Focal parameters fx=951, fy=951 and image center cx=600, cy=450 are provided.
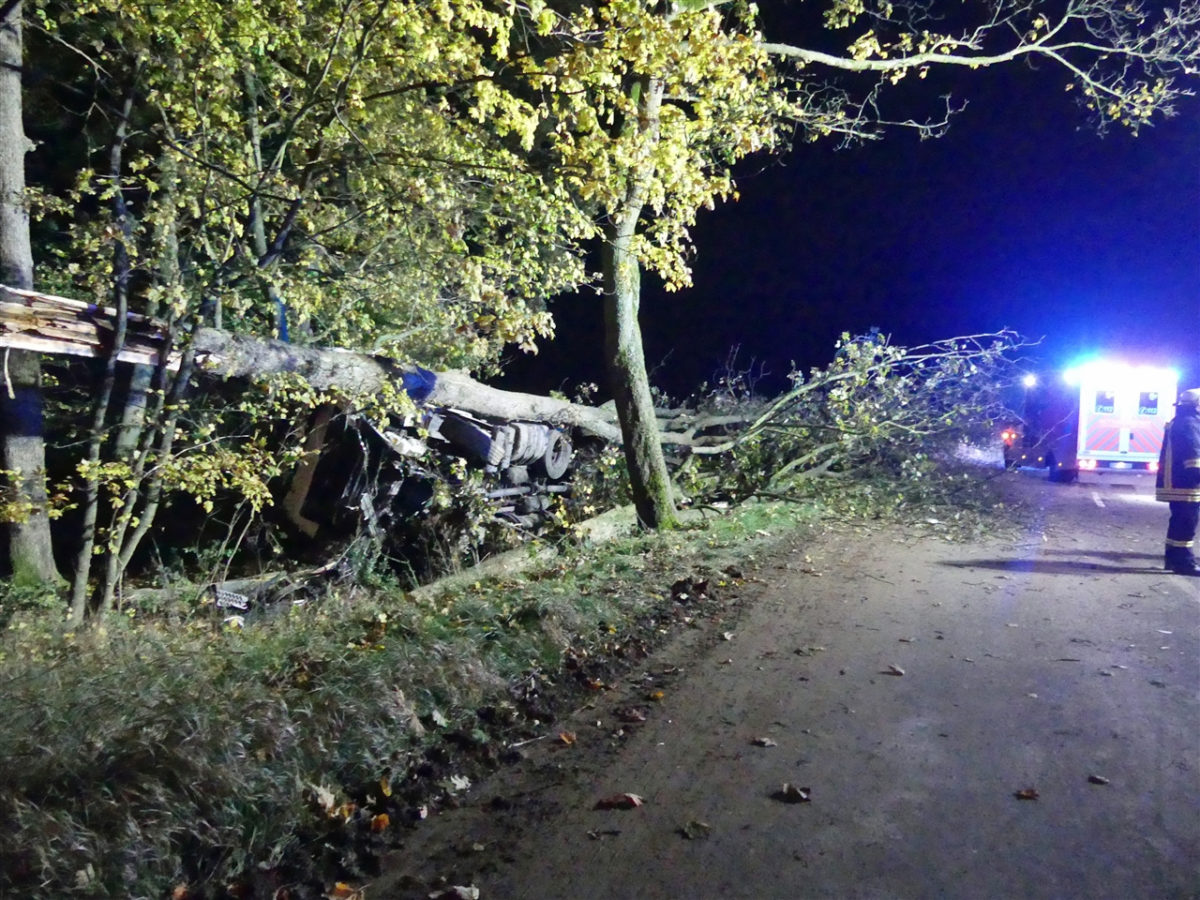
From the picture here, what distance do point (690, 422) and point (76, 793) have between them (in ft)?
39.7

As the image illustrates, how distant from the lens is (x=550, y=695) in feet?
17.9

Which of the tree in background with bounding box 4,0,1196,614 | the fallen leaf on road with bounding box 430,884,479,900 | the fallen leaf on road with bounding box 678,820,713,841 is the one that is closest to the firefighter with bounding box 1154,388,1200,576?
the tree in background with bounding box 4,0,1196,614

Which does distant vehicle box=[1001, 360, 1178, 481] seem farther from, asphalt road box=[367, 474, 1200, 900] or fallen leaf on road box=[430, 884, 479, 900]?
fallen leaf on road box=[430, 884, 479, 900]

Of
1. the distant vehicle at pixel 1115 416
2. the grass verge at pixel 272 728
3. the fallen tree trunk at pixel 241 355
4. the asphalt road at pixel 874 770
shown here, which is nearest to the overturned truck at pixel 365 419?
the fallen tree trunk at pixel 241 355

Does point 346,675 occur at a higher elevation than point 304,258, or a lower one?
lower

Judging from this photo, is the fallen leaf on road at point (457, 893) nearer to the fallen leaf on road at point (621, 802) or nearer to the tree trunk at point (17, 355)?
the fallen leaf on road at point (621, 802)

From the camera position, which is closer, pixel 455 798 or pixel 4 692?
pixel 455 798

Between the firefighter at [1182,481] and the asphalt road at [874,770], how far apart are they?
1343mm

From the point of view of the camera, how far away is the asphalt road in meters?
3.53

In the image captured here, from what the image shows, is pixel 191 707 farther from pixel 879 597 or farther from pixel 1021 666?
pixel 879 597

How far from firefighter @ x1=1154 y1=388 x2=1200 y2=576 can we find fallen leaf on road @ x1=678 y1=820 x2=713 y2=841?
7216 millimetres

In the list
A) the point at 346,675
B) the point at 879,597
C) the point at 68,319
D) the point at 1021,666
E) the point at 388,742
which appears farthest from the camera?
the point at 879,597

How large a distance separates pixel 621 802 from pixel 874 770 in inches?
48.4

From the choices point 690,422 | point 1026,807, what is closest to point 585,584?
point 1026,807
